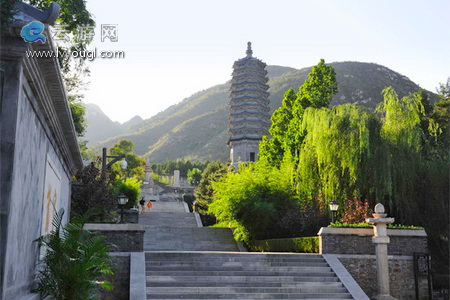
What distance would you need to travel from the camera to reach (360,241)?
15180 millimetres

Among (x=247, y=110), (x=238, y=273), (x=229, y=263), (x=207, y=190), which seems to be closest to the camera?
(x=238, y=273)

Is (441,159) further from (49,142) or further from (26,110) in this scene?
(26,110)

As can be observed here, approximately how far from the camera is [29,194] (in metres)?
7.30

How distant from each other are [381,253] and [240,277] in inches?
149

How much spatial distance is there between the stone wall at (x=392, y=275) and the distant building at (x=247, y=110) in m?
42.8

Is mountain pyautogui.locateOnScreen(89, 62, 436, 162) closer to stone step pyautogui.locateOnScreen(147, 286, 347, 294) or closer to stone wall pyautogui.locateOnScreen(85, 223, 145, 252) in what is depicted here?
stone wall pyautogui.locateOnScreen(85, 223, 145, 252)

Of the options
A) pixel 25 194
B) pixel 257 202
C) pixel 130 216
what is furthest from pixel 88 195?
pixel 25 194

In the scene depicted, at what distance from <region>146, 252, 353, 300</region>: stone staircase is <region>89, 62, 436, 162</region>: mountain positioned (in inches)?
4043

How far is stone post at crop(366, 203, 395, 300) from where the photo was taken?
539 inches

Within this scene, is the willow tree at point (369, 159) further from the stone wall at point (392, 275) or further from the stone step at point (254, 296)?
the stone step at point (254, 296)

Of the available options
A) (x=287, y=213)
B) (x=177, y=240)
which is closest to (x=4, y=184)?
(x=287, y=213)

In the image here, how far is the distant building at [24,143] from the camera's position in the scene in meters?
5.79

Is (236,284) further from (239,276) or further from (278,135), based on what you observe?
(278,135)

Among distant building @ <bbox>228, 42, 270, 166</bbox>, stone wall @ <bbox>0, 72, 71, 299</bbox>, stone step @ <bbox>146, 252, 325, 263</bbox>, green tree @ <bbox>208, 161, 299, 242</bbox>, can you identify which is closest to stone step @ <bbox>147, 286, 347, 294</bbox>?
stone step @ <bbox>146, 252, 325, 263</bbox>
